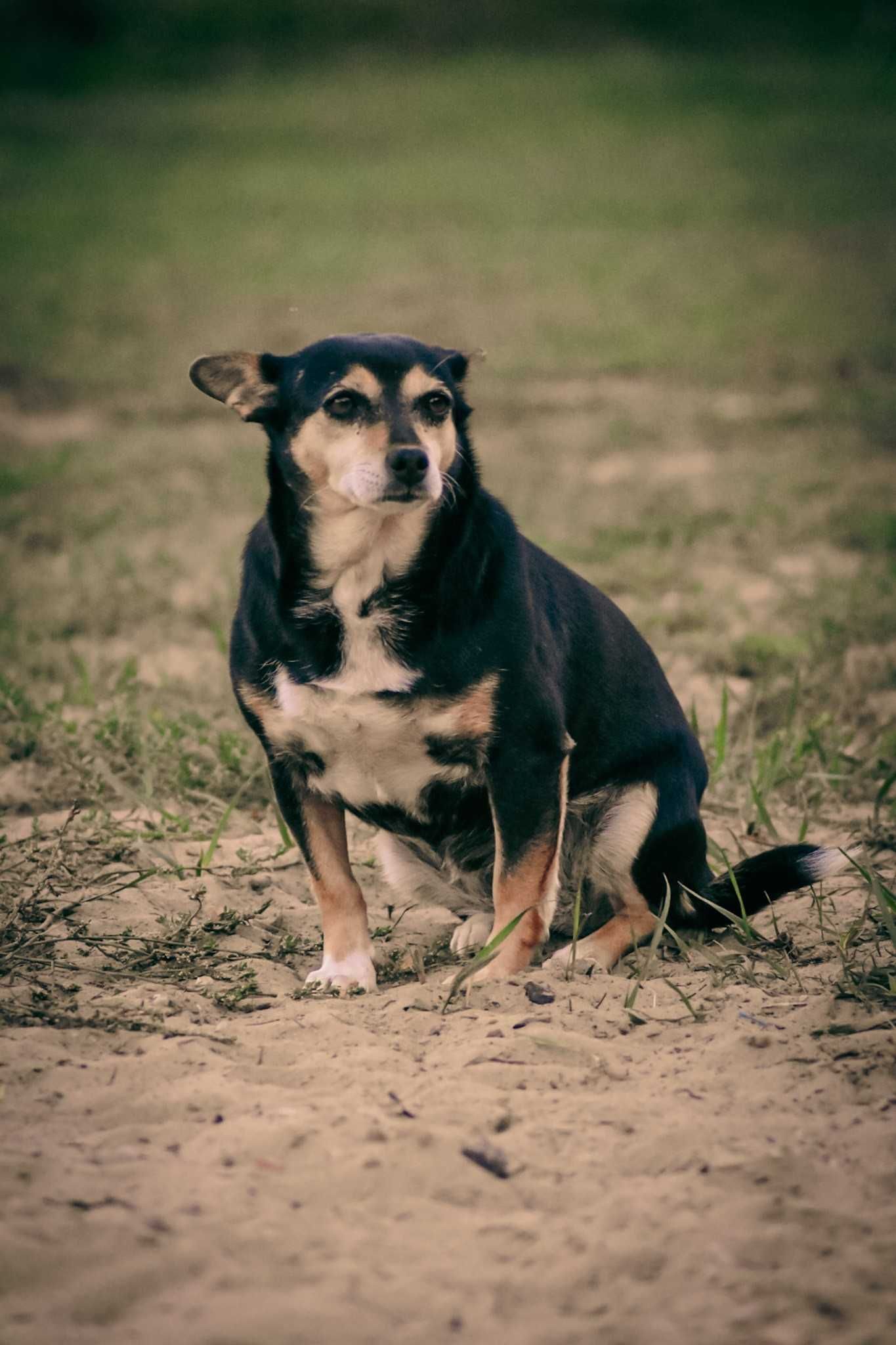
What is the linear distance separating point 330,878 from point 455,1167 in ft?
3.69

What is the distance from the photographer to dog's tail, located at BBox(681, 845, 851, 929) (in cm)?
330

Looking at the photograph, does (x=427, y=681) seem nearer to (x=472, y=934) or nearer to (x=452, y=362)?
(x=472, y=934)

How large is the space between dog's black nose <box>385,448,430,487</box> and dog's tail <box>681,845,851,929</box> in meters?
1.22

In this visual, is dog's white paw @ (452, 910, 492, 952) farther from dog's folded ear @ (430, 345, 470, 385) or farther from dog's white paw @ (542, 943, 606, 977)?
dog's folded ear @ (430, 345, 470, 385)

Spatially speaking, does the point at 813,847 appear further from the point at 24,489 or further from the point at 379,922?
the point at 24,489

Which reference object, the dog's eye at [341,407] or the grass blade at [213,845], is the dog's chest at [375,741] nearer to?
the grass blade at [213,845]

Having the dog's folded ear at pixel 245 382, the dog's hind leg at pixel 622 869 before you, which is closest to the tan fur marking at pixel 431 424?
the dog's folded ear at pixel 245 382

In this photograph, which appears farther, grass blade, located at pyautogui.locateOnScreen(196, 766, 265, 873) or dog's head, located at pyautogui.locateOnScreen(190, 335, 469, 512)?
grass blade, located at pyautogui.locateOnScreen(196, 766, 265, 873)

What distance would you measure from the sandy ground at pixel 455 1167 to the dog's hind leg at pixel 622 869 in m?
0.25

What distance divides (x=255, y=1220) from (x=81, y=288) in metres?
13.9

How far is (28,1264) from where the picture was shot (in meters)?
2.03

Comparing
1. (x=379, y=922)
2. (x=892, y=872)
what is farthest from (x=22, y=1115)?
(x=892, y=872)

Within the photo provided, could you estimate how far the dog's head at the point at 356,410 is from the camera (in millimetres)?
3107

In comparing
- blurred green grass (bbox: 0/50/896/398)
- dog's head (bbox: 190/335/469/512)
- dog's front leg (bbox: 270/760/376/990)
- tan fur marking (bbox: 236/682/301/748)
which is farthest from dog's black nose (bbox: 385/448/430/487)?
blurred green grass (bbox: 0/50/896/398)
